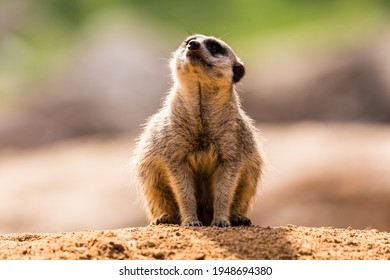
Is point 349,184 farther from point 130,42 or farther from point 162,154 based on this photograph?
point 130,42

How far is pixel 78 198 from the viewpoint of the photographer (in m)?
11.6

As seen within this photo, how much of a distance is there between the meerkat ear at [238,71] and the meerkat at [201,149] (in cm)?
1

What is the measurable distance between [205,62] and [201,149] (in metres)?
0.64

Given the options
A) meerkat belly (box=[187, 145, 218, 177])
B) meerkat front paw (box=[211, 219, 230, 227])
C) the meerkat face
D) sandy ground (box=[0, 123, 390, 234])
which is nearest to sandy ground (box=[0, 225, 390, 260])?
meerkat front paw (box=[211, 219, 230, 227])

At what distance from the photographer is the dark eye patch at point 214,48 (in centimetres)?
516

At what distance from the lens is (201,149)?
16.0 feet

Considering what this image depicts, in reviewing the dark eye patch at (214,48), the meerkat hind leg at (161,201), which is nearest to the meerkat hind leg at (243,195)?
the meerkat hind leg at (161,201)

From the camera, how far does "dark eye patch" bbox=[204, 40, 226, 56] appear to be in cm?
516

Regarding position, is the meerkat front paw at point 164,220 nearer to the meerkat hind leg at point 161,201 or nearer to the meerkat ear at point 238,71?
the meerkat hind leg at point 161,201

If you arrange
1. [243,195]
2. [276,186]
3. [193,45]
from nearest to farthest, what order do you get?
[193,45] → [243,195] → [276,186]

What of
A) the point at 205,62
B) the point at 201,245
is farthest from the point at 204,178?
the point at 201,245

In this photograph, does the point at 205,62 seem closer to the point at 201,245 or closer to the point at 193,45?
the point at 193,45

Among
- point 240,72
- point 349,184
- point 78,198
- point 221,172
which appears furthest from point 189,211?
point 78,198

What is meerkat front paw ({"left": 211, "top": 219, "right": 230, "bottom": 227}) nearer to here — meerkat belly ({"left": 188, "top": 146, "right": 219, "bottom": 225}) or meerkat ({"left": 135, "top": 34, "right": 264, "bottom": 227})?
meerkat ({"left": 135, "top": 34, "right": 264, "bottom": 227})
